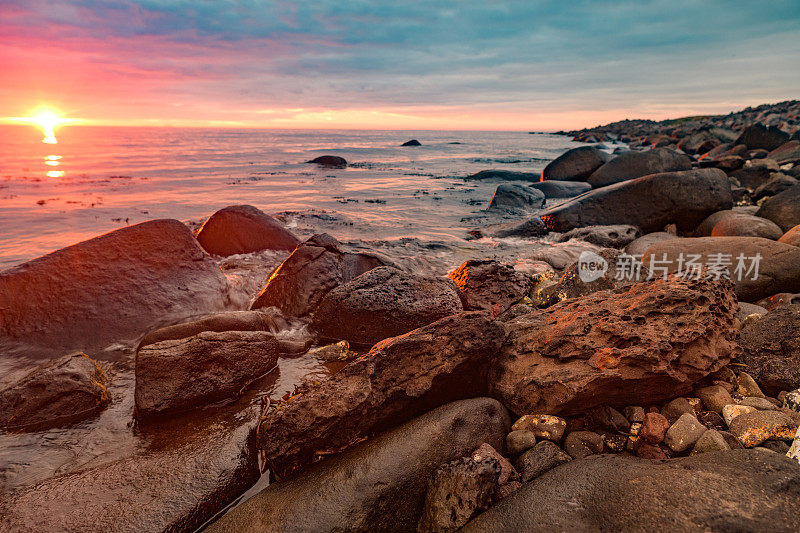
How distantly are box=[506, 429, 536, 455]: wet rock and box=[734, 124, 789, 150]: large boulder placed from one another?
93.0 ft

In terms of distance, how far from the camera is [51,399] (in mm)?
3316

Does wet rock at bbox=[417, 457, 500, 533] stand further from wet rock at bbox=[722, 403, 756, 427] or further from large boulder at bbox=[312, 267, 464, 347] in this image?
large boulder at bbox=[312, 267, 464, 347]

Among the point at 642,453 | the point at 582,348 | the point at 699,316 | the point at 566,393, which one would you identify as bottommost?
the point at 642,453

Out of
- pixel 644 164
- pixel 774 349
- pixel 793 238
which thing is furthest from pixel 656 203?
pixel 774 349

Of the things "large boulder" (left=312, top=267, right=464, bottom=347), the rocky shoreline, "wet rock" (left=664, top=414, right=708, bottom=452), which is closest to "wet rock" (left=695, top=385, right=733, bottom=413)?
the rocky shoreline

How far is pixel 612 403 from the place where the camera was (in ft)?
9.01

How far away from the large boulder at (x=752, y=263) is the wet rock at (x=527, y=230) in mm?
4522

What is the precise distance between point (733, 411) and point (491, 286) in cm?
321

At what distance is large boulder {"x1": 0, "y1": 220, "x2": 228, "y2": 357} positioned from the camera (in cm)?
458

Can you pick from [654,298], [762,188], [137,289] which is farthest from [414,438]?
[762,188]

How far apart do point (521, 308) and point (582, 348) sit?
6.29 ft

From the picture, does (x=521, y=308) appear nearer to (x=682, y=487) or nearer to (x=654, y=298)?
(x=654, y=298)

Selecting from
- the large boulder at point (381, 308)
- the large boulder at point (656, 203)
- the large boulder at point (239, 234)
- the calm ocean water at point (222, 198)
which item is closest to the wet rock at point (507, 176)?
the calm ocean water at point (222, 198)

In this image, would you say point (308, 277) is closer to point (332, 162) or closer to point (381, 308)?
point (381, 308)
